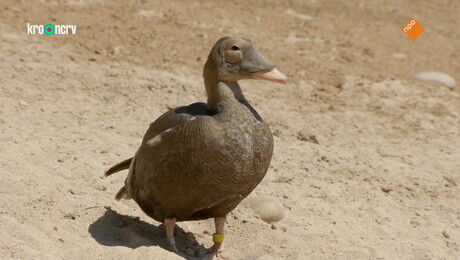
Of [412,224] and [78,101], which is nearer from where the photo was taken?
[412,224]

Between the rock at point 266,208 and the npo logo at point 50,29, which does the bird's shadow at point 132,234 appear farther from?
the npo logo at point 50,29

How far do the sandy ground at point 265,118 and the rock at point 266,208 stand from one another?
62mm

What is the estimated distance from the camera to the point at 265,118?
834cm

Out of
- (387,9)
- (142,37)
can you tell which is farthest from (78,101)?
(387,9)

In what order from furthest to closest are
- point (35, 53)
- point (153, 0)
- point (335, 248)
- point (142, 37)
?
point (153, 0), point (142, 37), point (35, 53), point (335, 248)

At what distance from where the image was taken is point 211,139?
181 inches

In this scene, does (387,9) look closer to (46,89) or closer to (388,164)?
(388,164)

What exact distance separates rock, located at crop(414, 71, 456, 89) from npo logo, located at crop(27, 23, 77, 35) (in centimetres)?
474

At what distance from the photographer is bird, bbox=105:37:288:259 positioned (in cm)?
461

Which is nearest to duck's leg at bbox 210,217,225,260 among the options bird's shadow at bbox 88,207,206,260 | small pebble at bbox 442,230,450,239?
bird's shadow at bbox 88,207,206,260

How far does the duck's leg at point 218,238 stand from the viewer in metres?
5.25

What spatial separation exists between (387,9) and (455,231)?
23.1ft

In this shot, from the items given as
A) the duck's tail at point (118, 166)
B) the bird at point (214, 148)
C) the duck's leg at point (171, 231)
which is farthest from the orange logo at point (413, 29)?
the duck's leg at point (171, 231)

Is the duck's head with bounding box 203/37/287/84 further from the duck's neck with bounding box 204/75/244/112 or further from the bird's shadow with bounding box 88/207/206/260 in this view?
the bird's shadow with bounding box 88/207/206/260
